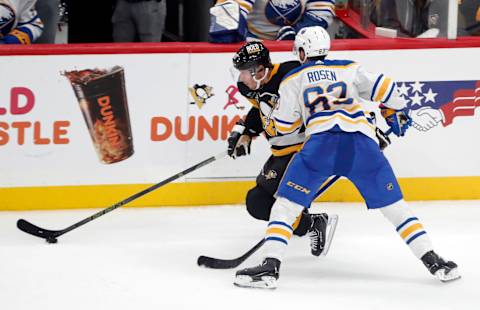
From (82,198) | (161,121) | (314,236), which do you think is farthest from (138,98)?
(314,236)

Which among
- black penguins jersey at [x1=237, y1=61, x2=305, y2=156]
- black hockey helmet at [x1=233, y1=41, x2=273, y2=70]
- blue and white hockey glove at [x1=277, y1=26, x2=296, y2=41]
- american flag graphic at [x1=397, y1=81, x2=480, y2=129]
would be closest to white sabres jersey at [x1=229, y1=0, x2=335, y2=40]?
blue and white hockey glove at [x1=277, y1=26, x2=296, y2=41]

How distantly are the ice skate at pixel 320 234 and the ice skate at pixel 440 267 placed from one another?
1.74 ft

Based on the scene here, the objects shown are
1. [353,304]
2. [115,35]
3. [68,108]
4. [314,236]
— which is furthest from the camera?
[115,35]

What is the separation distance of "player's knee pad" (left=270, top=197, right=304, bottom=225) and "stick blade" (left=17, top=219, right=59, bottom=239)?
1156 mm

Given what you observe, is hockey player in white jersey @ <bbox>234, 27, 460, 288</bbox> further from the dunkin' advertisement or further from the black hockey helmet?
the dunkin' advertisement

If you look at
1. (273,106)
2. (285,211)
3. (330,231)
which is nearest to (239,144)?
(273,106)

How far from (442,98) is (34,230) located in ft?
6.92

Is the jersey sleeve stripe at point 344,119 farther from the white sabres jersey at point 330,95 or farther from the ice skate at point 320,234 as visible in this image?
the ice skate at point 320,234

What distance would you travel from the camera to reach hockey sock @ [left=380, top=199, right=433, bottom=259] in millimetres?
4672

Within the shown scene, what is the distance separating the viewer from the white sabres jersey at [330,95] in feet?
15.3

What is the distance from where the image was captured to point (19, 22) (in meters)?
6.05

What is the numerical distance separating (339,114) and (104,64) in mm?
1511

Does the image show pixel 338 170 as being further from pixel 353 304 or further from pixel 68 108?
pixel 68 108

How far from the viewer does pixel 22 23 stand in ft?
19.8
